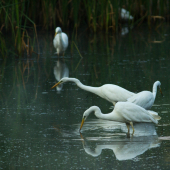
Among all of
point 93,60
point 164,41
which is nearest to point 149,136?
point 93,60

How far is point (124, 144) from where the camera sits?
14.2ft

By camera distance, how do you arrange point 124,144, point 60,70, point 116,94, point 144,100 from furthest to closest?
point 60,70
point 116,94
point 144,100
point 124,144

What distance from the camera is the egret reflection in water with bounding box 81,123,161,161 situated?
4.00 meters

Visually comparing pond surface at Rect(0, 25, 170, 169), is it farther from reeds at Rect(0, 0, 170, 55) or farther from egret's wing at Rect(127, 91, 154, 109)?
reeds at Rect(0, 0, 170, 55)

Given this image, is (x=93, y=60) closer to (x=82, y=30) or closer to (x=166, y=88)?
(x=166, y=88)

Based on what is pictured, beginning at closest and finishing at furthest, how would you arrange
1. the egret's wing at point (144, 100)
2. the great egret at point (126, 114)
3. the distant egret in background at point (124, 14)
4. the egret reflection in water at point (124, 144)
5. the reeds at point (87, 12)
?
the egret reflection in water at point (124, 144) → the great egret at point (126, 114) → the egret's wing at point (144, 100) → the reeds at point (87, 12) → the distant egret in background at point (124, 14)

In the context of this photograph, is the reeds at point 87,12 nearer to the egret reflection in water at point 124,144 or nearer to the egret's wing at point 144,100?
the egret's wing at point 144,100

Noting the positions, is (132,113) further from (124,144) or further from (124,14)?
(124,14)

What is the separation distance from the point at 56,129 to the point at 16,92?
→ 2417mm

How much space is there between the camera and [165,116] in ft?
17.9

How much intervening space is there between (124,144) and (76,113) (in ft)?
5.01

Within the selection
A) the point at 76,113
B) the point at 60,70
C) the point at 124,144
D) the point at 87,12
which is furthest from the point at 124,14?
the point at 124,144

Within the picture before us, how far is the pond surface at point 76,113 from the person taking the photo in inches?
153

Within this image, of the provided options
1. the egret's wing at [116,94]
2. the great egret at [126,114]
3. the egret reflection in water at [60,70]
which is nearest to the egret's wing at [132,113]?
the great egret at [126,114]
